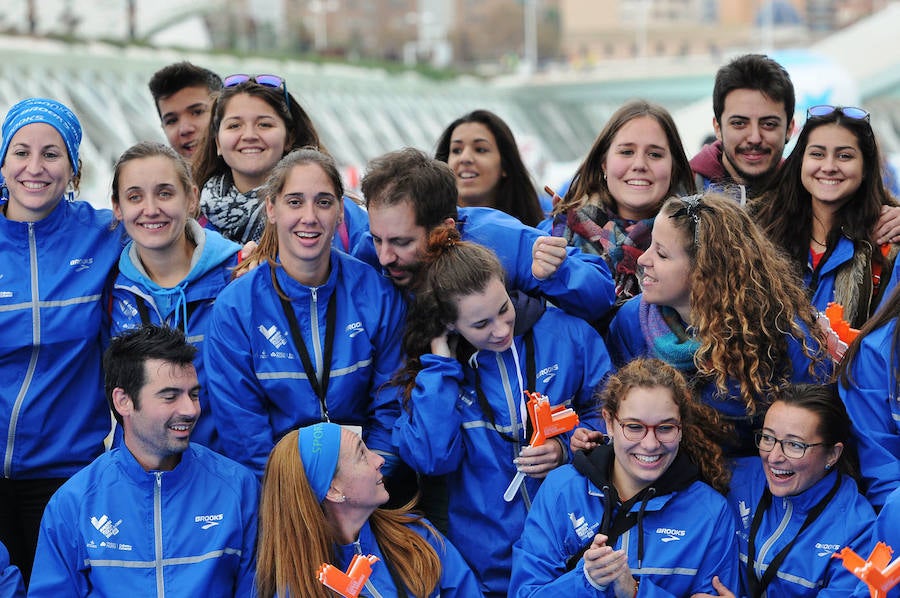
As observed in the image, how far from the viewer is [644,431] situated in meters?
3.35

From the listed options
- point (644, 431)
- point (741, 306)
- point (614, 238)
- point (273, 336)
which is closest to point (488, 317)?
point (644, 431)

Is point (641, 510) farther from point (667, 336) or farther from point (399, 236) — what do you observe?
point (399, 236)

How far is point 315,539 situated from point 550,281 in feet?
3.66

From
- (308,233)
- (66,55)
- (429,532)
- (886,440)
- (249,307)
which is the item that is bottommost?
(429,532)

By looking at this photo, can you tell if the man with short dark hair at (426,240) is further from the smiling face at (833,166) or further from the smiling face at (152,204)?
the smiling face at (833,166)

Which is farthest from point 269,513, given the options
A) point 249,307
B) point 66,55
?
point 66,55

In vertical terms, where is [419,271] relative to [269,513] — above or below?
above

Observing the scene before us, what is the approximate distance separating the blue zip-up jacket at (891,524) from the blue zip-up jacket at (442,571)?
1118 mm

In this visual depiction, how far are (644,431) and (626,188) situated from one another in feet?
3.92

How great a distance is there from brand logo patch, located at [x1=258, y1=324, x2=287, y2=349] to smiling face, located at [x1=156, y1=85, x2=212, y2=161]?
181 centimetres

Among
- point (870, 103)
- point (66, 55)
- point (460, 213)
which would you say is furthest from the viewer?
point (870, 103)

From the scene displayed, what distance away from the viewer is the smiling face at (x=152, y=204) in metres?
3.78

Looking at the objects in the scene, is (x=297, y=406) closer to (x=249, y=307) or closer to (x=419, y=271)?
(x=249, y=307)

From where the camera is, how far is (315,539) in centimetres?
327
